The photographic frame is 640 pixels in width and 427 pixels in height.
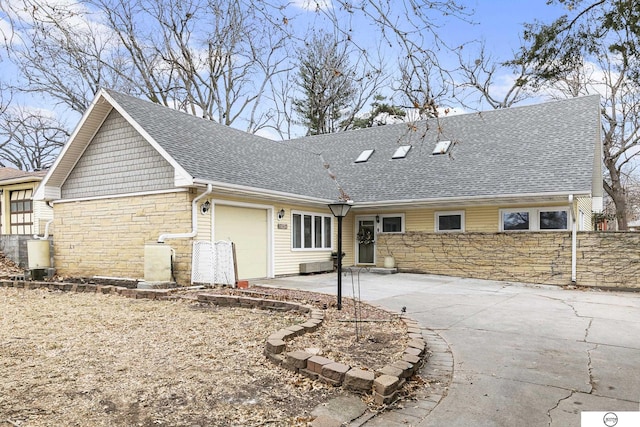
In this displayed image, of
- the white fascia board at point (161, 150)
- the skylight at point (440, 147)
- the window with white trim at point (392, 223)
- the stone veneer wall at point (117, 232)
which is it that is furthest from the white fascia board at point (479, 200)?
the white fascia board at point (161, 150)

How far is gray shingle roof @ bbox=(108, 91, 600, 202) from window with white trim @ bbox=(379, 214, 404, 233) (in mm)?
1125

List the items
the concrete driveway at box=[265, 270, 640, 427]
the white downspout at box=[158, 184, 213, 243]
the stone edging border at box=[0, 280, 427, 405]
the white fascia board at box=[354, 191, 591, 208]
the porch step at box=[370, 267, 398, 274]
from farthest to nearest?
the porch step at box=[370, 267, 398, 274] → the white fascia board at box=[354, 191, 591, 208] → the white downspout at box=[158, 184, 213, 243] → the stone edging border at box=[0, 280, 427, 405] → the concrete driveway at box=[265, 270, 640, 427]

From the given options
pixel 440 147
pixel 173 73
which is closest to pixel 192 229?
pixel 440 147

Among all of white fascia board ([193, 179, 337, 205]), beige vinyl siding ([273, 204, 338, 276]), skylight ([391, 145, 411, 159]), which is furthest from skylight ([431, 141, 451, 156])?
beige vinyl siding ([273, 204, 338, 276])

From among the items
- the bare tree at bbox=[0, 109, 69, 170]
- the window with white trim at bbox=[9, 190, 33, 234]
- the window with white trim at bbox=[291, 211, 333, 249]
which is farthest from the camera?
the bare tree at bbox=[0, 109, 69, 170]

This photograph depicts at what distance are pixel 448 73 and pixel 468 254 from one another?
978 centimetres

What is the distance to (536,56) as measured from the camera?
5.38 m

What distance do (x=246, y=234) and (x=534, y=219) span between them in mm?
8949

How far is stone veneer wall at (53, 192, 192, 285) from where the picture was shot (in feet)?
34.8

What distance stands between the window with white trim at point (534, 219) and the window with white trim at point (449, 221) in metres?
1.36

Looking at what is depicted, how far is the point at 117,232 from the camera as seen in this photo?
11820 mm

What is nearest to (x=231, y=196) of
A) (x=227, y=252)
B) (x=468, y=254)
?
(x=227, y=252)

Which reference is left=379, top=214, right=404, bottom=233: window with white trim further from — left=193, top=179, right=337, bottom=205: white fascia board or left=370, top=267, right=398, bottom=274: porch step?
left=193, top=179, right=337, bottom=205: white fascia board

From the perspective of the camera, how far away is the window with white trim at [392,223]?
51.4 feet
